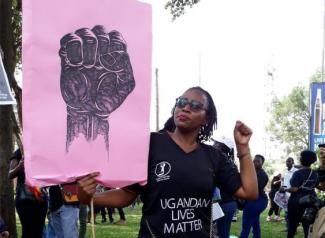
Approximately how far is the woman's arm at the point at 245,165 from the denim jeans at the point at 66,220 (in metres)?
4.29

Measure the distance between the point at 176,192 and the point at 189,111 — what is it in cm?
44

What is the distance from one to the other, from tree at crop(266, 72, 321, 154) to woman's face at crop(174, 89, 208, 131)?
4516cm

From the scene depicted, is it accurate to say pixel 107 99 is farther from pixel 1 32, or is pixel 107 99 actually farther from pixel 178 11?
pixel 178 11

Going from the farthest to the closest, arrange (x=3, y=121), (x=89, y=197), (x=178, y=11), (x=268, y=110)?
(x=268, y=110), (x=178, y=11), (x=3, y=121), (x=89, y=197)

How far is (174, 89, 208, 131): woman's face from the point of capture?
3221mm

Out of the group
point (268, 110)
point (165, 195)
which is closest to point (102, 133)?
point (165, 195)

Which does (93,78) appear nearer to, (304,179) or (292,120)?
(304,179)

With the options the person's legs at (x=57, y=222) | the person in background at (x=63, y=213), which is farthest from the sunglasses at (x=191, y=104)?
the person's legs at (x=57, y=222)

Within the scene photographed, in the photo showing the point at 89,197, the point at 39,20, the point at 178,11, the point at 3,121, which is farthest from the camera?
the point at 178,11

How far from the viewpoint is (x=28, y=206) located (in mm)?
7531

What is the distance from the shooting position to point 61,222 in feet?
24.0

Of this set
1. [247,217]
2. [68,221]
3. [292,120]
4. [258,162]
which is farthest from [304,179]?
[292,120]

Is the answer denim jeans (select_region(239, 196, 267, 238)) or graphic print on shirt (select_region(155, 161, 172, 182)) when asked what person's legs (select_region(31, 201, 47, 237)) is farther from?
graphic print on shirt (select_region(155, 161, 172, 182))

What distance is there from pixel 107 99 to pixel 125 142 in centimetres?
24
